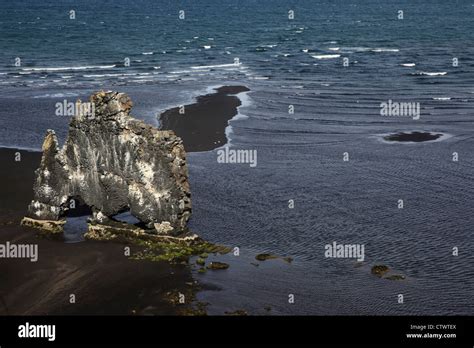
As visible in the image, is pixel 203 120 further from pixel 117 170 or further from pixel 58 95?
pixel 117 170

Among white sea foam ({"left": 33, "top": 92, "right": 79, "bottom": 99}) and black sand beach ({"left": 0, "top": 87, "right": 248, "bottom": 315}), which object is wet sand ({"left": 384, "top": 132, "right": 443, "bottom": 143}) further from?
white sea foam ({"left": 33, "top": 92, "right": 79, "bottom": 99})

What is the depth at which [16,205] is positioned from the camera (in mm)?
41344

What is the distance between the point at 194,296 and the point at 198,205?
39.1 ft

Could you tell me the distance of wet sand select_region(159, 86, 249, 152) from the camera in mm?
56844

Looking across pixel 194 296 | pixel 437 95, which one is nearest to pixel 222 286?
pixel 194 296

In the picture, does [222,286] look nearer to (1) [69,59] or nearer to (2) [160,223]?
(2) [160,223]

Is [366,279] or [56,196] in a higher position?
[56,196]

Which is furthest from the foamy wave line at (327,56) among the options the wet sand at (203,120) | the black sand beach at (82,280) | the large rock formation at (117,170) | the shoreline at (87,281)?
the shoreline at (87,281)

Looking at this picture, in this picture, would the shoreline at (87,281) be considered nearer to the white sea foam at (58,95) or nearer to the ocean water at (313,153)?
the ocean water at (313,153)

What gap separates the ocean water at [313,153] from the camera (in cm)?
3259

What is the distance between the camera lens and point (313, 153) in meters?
54.8

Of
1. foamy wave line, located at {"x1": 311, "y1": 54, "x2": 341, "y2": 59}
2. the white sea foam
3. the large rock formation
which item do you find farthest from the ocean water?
the large rock formation

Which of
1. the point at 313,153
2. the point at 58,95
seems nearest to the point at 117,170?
the point at 313,153

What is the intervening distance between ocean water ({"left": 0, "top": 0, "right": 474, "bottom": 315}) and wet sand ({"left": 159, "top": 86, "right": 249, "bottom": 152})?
1.28 metres
